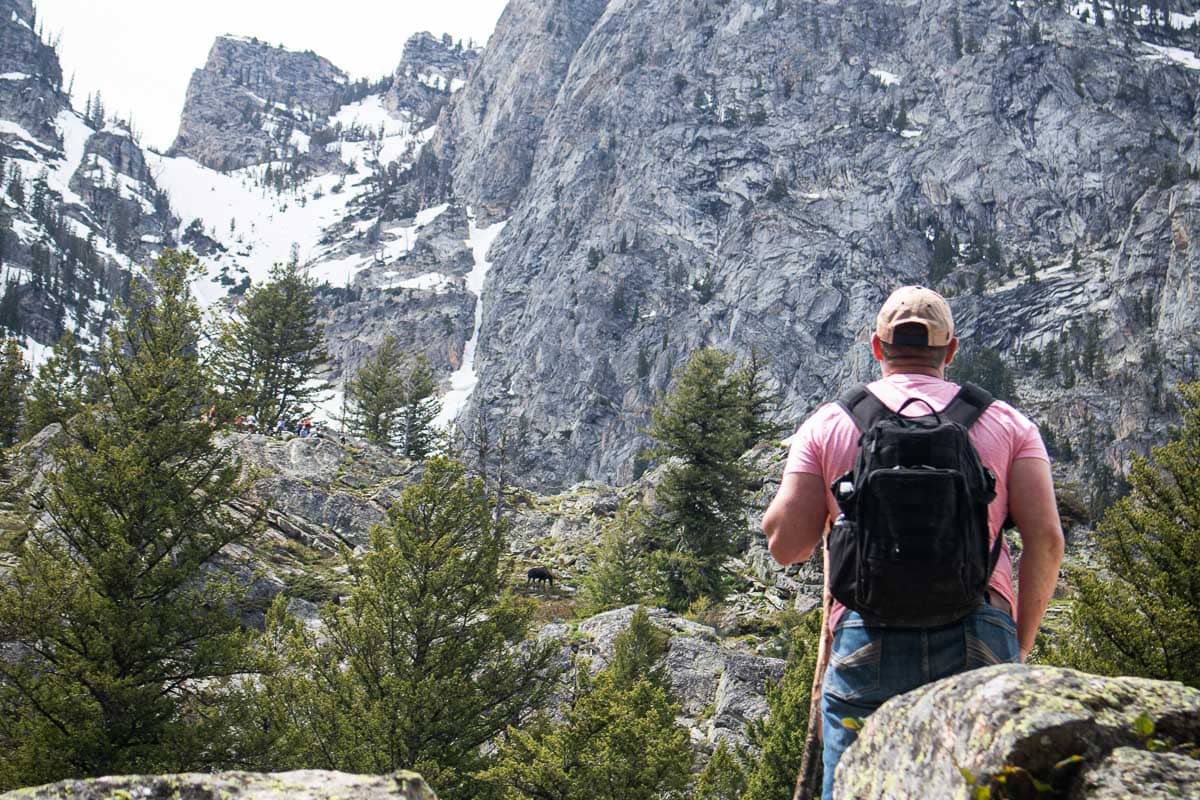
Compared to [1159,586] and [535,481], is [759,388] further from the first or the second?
[535,481]

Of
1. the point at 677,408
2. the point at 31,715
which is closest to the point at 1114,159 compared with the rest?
the point at 677,408

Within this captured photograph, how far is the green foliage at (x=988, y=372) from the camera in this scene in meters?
93.3

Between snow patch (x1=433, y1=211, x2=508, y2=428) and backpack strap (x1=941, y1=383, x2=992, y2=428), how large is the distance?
122 metres

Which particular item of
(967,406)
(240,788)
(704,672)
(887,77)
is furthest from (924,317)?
(887,77)

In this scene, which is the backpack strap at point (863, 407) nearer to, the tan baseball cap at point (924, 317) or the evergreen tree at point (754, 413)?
the tan baseball cap at point (924, 317)

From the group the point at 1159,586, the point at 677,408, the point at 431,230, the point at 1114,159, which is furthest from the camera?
the point at 431,230

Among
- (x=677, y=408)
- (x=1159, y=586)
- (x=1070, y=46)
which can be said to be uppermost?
(x=1070, y=46)

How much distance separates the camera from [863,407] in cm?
328

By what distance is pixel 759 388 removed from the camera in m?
33.9

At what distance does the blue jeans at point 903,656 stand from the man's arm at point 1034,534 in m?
0.25

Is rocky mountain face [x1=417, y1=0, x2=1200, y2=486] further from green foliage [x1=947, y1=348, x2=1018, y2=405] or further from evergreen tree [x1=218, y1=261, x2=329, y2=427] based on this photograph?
evergreen tree [x1=218, y1=261, x2=329, y2=427]

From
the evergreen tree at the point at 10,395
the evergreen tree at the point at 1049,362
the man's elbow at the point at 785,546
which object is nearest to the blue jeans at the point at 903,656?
the man's elbow at the point at 785,546

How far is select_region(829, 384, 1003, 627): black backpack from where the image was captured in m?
2.83

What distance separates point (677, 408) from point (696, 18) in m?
144
